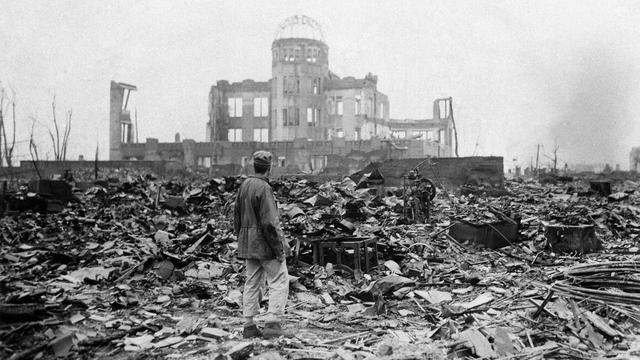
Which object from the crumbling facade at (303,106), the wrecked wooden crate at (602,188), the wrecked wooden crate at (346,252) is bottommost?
the wrecked wooden crate at (346,252)

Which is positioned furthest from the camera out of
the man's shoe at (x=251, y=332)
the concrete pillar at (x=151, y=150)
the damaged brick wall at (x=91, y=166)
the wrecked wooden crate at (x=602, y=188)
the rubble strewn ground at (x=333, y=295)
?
the concrete pillar at (x=151, y=150)

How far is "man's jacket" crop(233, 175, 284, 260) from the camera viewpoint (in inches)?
198

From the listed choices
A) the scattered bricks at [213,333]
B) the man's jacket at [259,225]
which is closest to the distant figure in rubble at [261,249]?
the man's jacket at [259,225]

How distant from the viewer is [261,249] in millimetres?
5035

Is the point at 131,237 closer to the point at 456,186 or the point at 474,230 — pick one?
the point at 474,230

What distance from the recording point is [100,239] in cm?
1048

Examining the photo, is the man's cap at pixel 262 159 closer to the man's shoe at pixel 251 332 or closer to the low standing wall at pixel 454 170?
the man's shoe at pixel 251 332

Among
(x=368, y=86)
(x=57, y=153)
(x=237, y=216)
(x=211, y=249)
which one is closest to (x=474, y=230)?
(x=211, y=249)

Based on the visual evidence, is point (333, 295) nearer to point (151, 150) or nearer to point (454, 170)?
A: point (454, 170)

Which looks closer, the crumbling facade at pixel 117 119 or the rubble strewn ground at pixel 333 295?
the rubble strewn ground at pixel 333 295

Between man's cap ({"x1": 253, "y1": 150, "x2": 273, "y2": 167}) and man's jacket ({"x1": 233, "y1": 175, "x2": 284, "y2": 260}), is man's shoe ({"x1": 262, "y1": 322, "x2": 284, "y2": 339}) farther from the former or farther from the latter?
man's cap ({"x1": 253, "y1": 150, "x2": 273, "y2": 167})

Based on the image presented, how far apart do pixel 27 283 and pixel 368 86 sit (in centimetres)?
4318

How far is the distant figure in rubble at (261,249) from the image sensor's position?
16.4 ft

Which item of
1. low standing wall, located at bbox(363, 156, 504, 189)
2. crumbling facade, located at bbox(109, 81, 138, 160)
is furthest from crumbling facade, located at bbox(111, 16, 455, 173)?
low standing wall, located at bbox(363, 156, 504, 189)
